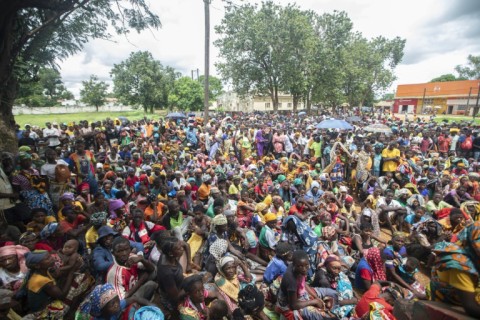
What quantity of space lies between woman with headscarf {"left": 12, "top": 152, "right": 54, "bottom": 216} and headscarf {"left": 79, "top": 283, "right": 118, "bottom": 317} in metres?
2.84

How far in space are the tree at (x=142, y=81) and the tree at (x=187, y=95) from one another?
8.20ft

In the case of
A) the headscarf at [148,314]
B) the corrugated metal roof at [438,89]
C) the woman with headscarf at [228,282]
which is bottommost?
the woman with headscarf at [228,282]

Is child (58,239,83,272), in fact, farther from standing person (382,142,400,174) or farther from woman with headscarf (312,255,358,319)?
standing person (382,142,400,174)

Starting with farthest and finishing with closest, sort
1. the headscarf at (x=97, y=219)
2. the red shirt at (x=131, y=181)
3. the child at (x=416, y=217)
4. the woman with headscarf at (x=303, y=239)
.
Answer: the red shirt at (x=131, y=181)
the child at (x=416, y=217)
the woman with headscarf at (x=303, y=239)
the headscarf at (x=97, y=219)

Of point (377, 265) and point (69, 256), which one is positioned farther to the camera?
point (377, 265)

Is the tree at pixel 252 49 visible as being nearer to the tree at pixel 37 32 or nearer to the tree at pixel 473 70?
the tree at pixel 37 32

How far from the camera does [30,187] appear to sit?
4.54 m

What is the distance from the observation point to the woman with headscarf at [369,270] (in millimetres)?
3814

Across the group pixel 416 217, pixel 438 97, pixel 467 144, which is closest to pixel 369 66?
pixel 438 97

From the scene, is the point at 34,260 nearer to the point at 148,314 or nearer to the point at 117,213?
the point at 148,314

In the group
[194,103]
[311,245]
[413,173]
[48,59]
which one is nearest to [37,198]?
[311,245]

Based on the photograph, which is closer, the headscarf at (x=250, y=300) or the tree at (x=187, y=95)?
the headscarf at (x=250, y=300)

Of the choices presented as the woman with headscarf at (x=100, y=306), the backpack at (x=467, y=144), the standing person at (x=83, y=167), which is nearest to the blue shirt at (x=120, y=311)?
the woman with headscarf at (x=100, y=306)

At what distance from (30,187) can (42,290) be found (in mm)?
2520
